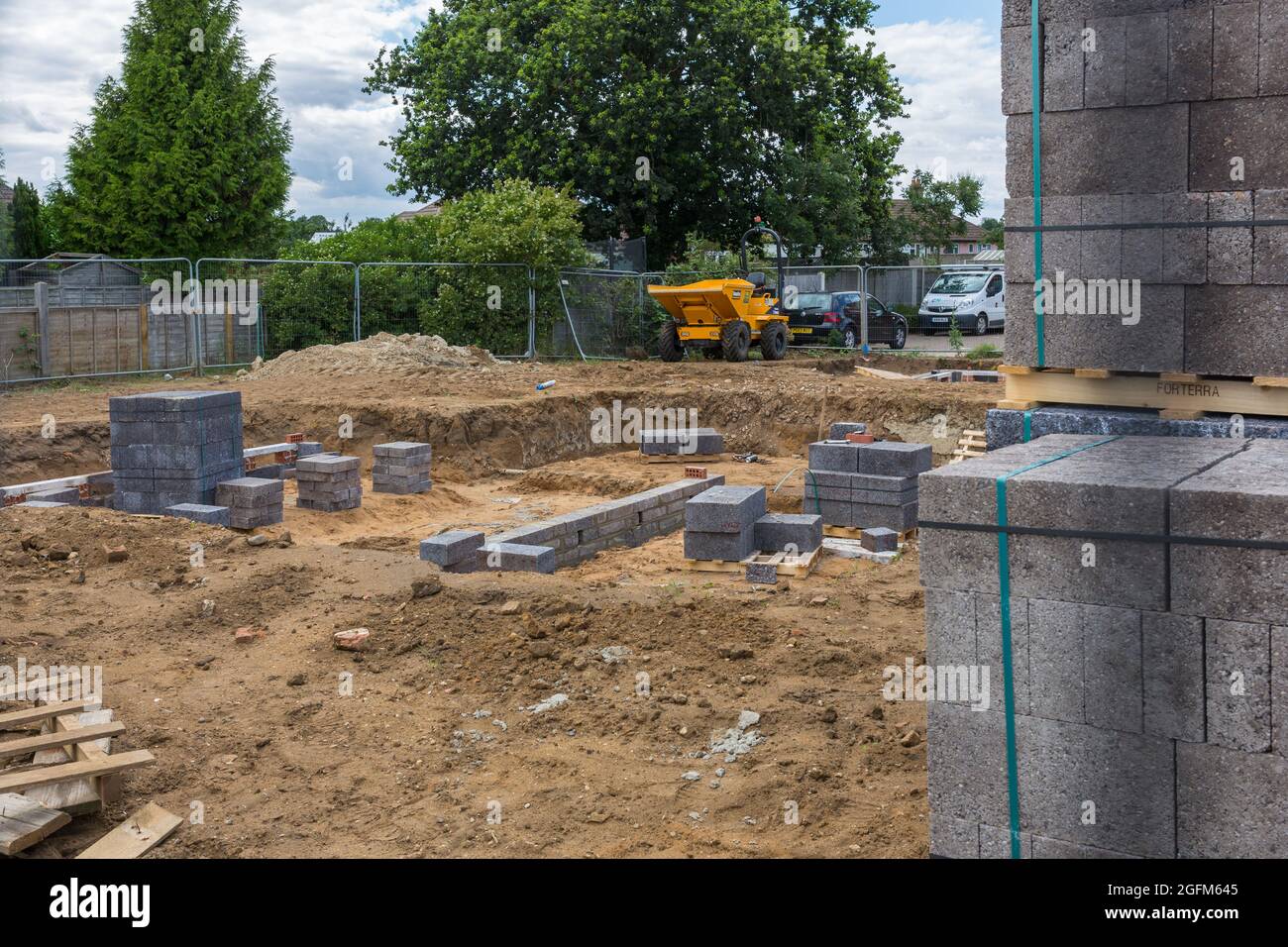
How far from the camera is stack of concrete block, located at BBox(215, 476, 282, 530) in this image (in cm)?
1161

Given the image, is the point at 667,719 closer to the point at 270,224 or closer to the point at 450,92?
the point at 270,224

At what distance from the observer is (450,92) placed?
3158 cm

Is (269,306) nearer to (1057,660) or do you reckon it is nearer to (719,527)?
(719,527)

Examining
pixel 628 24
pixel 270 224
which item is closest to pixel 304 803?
pixel 270 224

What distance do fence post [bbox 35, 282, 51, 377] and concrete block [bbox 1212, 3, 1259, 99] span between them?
17.8 metres

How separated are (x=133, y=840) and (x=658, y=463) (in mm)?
12341

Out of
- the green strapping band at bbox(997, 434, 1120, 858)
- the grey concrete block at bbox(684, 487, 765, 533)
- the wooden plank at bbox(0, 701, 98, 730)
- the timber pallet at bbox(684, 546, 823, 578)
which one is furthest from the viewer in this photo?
the grey concrete block at bbox(684, 487, 765, 533)

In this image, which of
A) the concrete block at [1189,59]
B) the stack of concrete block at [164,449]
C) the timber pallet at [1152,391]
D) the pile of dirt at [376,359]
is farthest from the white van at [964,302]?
the concrete block at [1189,59]

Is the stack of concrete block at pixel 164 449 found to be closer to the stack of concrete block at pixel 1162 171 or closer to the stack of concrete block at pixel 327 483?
the stack of concrete block at pixel 327 483

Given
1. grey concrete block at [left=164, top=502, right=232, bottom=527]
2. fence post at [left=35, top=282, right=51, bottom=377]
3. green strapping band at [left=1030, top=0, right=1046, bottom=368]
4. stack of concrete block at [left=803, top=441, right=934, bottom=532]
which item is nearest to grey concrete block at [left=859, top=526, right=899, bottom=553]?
stack of concrete block at [left=803, top=441, right=934, bottom=532]

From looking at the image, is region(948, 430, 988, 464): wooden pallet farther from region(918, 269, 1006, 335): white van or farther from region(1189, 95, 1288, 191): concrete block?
region(918, 269, 1006, 335): white van

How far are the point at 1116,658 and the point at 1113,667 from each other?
3 cm

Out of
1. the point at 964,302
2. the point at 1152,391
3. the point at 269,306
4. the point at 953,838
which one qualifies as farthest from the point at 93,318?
the point at 964,302
